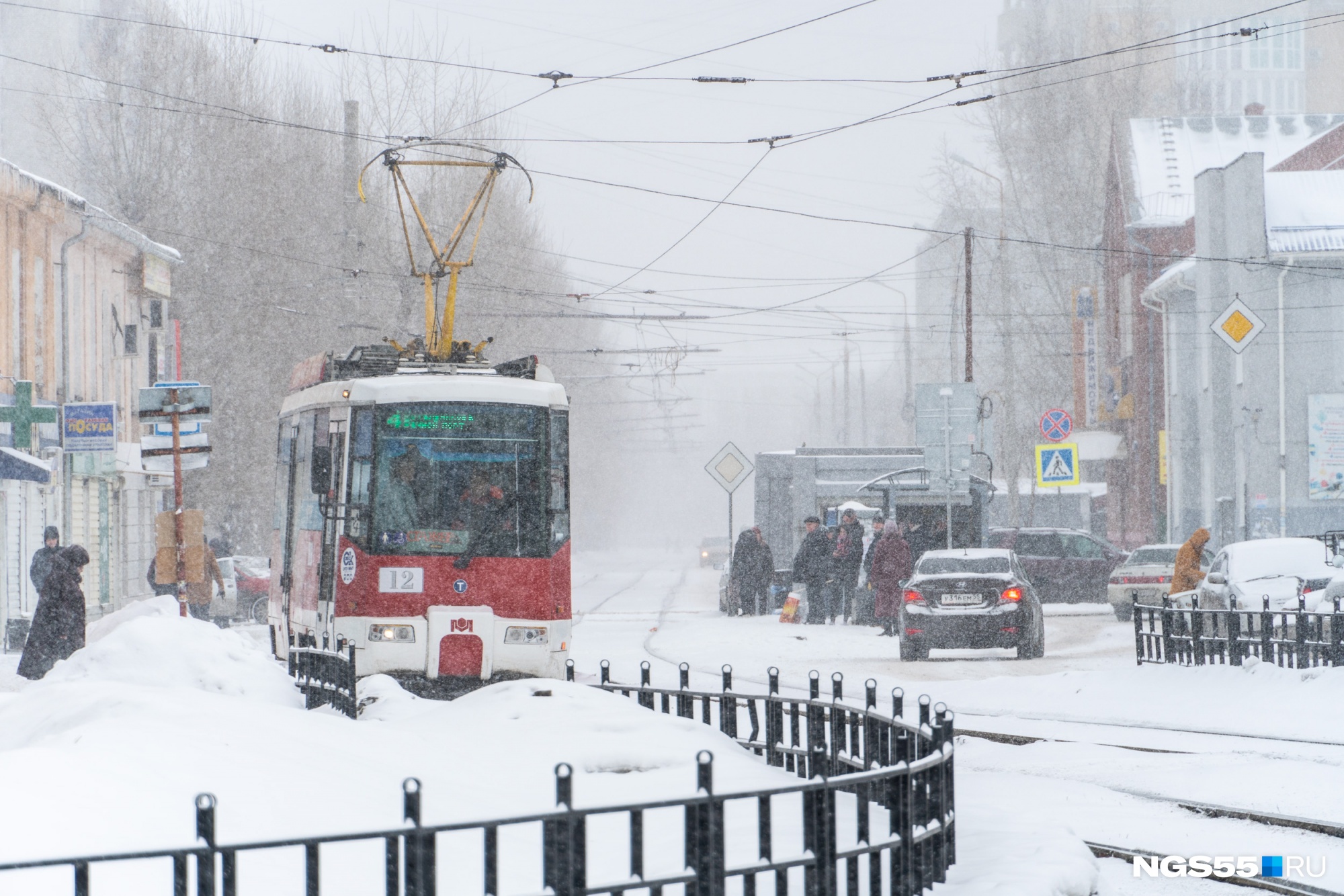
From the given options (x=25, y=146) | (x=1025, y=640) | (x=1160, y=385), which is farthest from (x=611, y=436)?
(x=1025, y=640)

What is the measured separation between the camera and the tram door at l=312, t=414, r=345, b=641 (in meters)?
15.7

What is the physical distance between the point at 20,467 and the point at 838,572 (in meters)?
13.4

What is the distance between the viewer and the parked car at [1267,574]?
2064cm

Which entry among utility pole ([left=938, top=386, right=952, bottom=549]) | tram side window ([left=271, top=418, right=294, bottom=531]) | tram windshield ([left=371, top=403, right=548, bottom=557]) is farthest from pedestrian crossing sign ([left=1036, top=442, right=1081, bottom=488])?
tram windshield ([left=371, top=403, right=548, bottom=557])

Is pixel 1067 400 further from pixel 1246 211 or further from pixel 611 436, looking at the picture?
pixel 611 436

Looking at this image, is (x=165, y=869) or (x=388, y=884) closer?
(x=388, y=884)

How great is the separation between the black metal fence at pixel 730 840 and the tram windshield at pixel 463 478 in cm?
663

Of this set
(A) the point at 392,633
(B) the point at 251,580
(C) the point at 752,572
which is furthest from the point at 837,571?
(A) the point at 392,633

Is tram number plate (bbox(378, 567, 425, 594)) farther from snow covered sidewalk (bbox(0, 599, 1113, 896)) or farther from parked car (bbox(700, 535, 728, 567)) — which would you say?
parked car (bbox(700, 535, 728, 567))

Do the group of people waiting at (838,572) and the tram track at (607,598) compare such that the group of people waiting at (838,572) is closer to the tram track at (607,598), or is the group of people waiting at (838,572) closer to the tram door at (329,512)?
the tram track at (607,598)

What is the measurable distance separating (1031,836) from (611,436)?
274 ft

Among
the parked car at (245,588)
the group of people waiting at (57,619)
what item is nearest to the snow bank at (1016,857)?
the group of people waiting at (57,619)

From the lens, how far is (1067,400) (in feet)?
200

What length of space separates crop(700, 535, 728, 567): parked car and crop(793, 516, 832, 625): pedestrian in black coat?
39.0 meters
